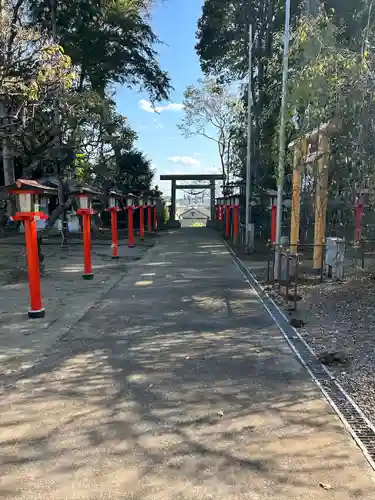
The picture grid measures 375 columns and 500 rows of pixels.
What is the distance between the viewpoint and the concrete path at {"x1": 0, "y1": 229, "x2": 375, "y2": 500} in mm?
2705

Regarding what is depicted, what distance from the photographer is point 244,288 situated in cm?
923

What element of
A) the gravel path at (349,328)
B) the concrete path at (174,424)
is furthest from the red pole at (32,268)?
the gravel path at (349,328)

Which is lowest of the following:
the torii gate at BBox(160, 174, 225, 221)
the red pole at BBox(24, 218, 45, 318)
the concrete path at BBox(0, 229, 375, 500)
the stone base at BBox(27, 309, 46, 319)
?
the concrete path at BBox(0, 229, 375, 500)

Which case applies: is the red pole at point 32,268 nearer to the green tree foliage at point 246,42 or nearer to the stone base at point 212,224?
the green tree foliage at point 246,42

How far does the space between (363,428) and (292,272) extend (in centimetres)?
596

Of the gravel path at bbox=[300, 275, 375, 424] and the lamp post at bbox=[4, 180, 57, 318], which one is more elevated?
the lamp post at bbox=[4, 180, 57, 318]

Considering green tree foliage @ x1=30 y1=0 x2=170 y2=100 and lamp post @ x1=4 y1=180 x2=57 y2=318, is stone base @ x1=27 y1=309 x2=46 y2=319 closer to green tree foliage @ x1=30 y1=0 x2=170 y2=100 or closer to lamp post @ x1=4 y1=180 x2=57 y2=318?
lamp post @ x1=4 y1=180 x2=57 y2=318

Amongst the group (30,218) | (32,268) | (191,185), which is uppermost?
(191,185)

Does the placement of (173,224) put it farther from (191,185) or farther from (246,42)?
(246,42)

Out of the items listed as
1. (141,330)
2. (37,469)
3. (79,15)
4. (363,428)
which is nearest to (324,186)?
(141,330)

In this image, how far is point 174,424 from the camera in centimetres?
342

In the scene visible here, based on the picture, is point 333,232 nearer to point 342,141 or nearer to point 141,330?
point 342,141

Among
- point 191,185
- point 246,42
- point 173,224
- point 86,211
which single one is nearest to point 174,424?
point 86,211

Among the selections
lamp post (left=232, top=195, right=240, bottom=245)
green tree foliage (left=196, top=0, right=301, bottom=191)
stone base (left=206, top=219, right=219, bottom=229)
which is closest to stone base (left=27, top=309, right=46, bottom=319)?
green tree foliage (left=196, top=0, right=301, bottom=191)
